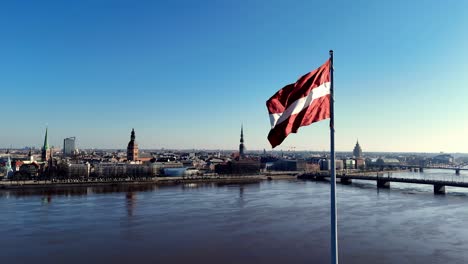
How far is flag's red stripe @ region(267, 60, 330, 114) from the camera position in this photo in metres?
4.47

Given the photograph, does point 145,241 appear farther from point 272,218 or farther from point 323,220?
point 323,220

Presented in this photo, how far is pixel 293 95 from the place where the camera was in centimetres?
449

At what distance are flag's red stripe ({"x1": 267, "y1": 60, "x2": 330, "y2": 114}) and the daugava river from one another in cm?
994

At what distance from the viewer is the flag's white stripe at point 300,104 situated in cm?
444

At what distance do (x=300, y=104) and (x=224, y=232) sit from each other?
14.6m

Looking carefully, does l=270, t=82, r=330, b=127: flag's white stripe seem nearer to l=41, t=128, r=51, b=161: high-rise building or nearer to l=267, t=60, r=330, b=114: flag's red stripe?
l=267, t=60, r=330, b=114: flag's red stripe

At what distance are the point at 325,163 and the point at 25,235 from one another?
75.6 m

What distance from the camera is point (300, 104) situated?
4441 mm

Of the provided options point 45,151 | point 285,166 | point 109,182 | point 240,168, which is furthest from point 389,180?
point 45,151

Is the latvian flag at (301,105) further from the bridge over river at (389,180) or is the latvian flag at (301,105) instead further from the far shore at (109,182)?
the far shore at (109,182)

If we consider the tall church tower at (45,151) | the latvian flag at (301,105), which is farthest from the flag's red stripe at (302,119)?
the tall church tower at (45,151)

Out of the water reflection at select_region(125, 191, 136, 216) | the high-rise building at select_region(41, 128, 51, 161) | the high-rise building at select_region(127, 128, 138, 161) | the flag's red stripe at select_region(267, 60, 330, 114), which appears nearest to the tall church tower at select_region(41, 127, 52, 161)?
the high-rise building at select_region(41, 128, 51, 161)

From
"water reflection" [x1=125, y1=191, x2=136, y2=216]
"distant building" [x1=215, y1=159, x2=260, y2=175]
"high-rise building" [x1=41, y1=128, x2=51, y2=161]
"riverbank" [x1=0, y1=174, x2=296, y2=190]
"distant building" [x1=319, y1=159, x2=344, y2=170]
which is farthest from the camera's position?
"distant building" [x1=319, y1=159, x2=344, y2=170]

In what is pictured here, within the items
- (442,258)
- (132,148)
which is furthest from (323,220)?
(132,148)
